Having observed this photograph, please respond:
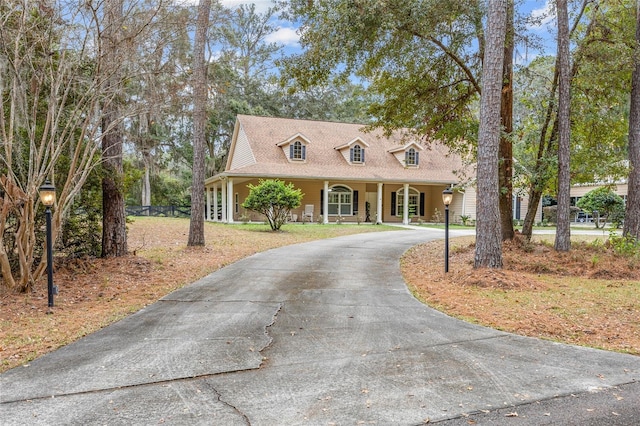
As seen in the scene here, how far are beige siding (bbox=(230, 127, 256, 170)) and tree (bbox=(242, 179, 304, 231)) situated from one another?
4.94 m

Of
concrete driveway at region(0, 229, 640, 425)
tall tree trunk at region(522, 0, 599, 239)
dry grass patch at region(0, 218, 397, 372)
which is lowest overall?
concrete driveway at region(0, 229, 640, 425)

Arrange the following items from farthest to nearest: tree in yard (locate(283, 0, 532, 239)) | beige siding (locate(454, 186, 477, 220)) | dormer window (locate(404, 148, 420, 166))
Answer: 1. beige siding (locate(454, 186, 477, 220))
2. dormer window (locate(404, 148, 420, 166))
3. tree in yard (locate(283, 0, 532, 239))

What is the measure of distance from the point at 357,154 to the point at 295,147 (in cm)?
347

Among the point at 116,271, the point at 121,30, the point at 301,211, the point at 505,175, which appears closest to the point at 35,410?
the point at 116,271

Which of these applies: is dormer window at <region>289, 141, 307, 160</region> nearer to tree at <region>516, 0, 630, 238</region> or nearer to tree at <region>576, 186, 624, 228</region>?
tree at <region>516, 0, 630, 238</region>

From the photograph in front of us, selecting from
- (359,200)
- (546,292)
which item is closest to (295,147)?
(359,200)

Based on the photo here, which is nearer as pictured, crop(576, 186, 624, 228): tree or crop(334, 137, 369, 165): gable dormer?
crop(576, 186, 624, 228): tree

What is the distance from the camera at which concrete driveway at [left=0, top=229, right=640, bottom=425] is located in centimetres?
287

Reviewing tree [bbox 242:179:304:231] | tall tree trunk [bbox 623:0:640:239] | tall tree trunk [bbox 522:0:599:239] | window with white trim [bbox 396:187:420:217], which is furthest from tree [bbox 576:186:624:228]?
tree [bbox 242:179:304:231]

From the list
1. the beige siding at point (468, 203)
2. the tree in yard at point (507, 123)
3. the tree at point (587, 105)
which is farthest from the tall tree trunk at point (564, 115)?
the beige siding at point (468, 203)

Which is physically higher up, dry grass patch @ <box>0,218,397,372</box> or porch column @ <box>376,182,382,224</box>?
porch column @ <box>376,182,382,224</box>

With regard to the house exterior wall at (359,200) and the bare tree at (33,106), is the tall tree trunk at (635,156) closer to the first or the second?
the bare tree at (33,106)

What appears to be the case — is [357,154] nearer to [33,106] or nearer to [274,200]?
[274,200]

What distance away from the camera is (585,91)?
10852 mm
